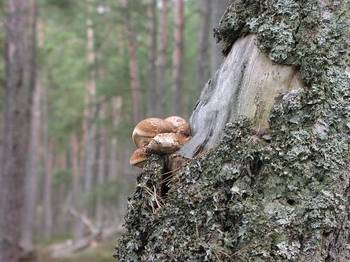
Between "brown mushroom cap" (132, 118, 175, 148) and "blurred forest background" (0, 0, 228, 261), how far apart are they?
806 cm

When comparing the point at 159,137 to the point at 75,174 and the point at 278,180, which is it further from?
the point at 75,174

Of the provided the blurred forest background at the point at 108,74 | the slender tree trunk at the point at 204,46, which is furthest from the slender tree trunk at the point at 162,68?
the slender tree trunk at the point at 204,46

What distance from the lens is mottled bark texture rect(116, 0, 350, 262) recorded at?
5.26ft

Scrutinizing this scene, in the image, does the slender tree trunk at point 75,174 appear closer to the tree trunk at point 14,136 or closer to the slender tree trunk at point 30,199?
the slender tree trunk at point 30,199

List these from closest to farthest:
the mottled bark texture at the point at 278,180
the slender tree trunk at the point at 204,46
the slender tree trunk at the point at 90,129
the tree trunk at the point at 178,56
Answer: the mottled bark texture at the point at 278,180 → the slender tree trunk at the point at 204,46 → the tree trunk at the point at 178,56 → the slender tree trunk at the point at 90,129

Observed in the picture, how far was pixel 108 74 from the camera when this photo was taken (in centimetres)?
2320

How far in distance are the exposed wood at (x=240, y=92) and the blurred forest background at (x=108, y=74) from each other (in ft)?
26.9

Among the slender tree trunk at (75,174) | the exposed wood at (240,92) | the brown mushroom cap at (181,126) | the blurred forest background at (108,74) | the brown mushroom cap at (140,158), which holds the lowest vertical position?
the slender tree trunk at (75,174)

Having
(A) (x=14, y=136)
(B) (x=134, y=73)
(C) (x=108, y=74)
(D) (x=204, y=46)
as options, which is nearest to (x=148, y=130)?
(A) (x=14, y=136)

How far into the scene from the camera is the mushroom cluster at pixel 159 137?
6.29ft

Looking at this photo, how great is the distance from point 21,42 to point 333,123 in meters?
9.17

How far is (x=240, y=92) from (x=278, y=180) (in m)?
0.37

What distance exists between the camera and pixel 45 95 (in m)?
30.2

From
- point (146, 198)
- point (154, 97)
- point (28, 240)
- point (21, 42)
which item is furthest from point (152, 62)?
point (146, 198)
